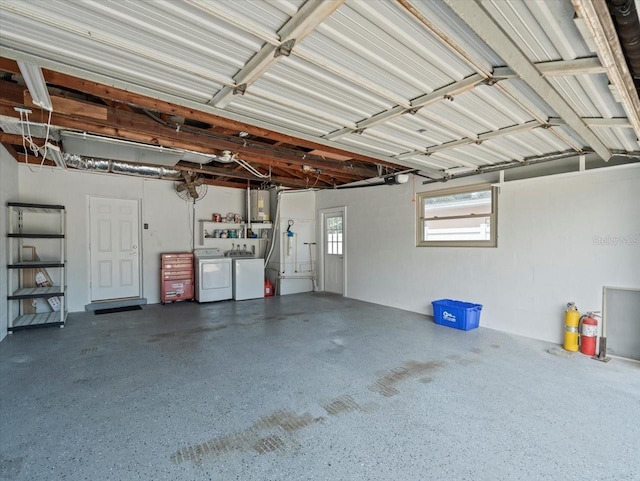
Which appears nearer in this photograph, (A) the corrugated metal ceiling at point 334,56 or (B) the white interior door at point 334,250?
(A) the corrugated metal ceiling at point 334,56

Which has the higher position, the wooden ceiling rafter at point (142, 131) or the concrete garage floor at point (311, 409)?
the wooden ceiling rafter at point (142, 131)

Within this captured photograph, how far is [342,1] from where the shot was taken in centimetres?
132

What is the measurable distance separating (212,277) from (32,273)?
283 cm

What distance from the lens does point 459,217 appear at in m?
4.86

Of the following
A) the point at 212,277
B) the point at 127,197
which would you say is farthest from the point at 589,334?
the point at 127,197

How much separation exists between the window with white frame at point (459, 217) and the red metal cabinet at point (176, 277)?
15.2 feet

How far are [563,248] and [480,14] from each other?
3.49 m

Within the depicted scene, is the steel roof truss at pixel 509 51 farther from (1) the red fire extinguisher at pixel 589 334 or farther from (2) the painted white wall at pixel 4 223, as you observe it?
A: (2) the painted white wall at pixel 4 223

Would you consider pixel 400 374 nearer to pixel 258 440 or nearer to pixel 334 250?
pixel 258 440

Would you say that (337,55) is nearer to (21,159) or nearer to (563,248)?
(563,248)

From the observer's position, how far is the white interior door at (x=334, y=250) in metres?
7.09

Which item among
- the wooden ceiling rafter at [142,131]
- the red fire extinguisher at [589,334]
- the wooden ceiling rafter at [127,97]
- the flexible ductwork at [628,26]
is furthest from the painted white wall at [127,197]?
the flexible ductwork at [628,26]

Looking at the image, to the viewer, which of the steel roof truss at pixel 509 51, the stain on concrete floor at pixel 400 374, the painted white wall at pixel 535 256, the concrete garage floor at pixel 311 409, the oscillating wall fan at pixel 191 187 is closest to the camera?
the steel roof truss at pixel 509 51

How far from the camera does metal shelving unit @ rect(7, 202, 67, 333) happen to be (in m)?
4.29
